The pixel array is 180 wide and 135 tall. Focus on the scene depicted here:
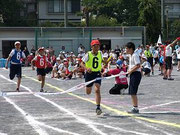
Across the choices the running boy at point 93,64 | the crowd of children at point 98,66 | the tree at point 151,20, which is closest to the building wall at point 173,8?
the tree at point 151,20

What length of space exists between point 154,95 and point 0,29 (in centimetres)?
2958

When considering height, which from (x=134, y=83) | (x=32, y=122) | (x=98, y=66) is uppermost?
(x=98, y=66)

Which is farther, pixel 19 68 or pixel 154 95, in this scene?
pixel 19 68

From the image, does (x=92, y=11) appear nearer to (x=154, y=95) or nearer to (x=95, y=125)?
(x=154, y=95)

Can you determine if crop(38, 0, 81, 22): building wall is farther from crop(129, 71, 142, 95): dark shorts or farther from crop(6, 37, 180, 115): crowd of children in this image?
crop(129, 71, 142, 95): dark shorts

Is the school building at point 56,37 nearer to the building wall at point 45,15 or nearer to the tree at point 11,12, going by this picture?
the tree at point 11,12

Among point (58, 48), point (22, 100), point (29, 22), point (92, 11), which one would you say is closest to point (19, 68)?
point (22, 100)

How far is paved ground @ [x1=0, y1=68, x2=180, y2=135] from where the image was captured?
1016 centimetres

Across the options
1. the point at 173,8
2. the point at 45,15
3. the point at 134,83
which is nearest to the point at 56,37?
the point at 45,15

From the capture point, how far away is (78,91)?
1919 cm

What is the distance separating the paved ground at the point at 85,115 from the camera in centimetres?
1016

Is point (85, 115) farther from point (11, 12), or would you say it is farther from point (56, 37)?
point (11, 12)

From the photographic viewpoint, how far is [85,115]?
40.3 feet

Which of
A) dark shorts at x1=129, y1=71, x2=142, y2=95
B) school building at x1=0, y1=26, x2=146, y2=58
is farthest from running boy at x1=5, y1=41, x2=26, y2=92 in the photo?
school building at x1=0, y1=26, x2=146, y2=58
